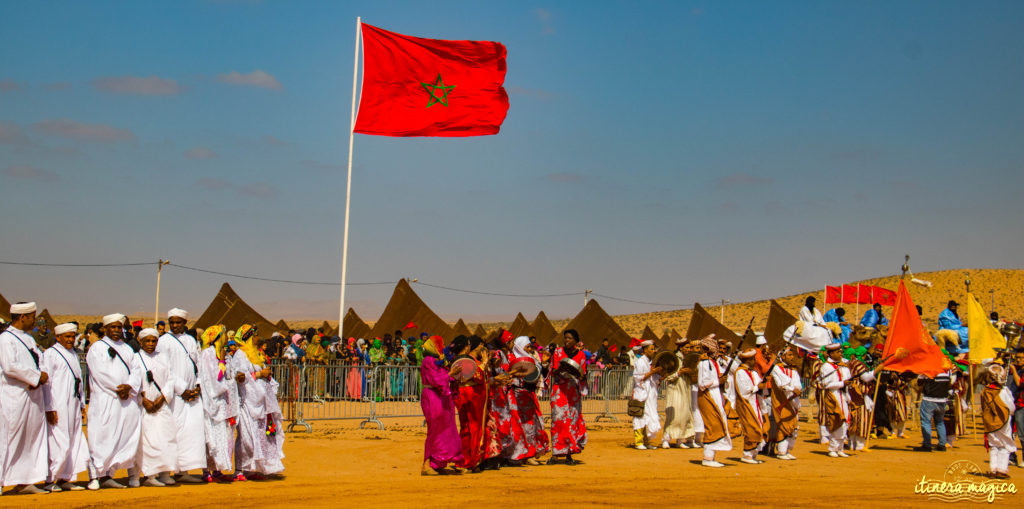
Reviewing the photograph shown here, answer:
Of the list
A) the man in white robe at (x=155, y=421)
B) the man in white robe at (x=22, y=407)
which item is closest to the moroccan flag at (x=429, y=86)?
the man in white robe at (x=155, y=421)

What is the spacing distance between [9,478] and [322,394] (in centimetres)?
929

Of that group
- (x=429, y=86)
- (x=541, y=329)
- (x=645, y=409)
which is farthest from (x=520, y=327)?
(x=645, y=409)

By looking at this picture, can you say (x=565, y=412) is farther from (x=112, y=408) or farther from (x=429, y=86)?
(x=429, y=86)

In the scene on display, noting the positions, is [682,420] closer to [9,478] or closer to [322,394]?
[322,394]

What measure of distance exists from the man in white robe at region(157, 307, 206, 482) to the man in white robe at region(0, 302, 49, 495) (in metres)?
1.23

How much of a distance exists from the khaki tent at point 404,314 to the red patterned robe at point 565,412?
1665 cm

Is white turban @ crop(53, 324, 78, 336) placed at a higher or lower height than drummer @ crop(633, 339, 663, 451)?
higher

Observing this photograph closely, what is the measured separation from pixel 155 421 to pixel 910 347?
11.5 m

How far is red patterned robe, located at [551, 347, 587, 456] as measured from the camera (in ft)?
41.1

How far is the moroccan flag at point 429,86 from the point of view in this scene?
20.1m

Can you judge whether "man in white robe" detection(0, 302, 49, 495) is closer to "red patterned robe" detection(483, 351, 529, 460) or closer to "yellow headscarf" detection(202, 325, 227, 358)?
"yellow headscarf" detection(202, 325, 227, 358)

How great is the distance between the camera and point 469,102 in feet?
67.4

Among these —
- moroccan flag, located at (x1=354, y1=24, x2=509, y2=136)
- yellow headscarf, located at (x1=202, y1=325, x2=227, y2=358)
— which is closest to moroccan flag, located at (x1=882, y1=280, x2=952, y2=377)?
moroccan flag, located at (x1=354, y1=24, x2=509, y2=136)

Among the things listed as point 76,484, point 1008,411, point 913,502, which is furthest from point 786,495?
point 76,484
